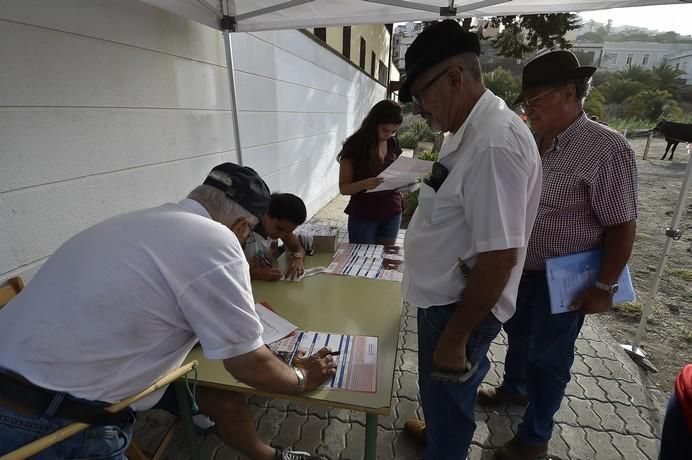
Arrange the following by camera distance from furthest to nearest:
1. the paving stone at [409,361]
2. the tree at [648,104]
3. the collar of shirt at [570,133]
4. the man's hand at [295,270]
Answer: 1. the tree at [648,104]
2. the paving stone at [409,361]
3. the man's hand at [295,270]
4. the collar of shirt at [570,133]

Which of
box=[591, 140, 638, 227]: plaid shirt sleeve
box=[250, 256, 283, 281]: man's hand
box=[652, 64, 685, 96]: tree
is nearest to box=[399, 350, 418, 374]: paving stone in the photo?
box=[250, 256, 283, 281]: man's hand

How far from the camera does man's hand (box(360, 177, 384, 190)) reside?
→ 90.6 inches

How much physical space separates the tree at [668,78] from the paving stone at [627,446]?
37.5 meters

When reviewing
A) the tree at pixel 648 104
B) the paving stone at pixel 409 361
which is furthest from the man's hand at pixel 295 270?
the tree at pixel 648 104

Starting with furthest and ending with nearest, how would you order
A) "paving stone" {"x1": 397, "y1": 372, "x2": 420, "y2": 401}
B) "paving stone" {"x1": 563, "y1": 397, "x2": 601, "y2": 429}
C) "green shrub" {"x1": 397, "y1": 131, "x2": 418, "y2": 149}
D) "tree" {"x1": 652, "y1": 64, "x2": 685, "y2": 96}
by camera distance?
"tree" {"x1": 652, "y1": 64, "x2": 685, "y2": 96} → "green shrub" {"x1": 397, "y1": 131, "x2": 418, "y2": 149} → "paving stone" {"x1": 397, "y1": 372, "x2": 420, "y2": 401} → "paving stone" {"x1": 563, "y1": 397, "x2": 601, "y2": 429}

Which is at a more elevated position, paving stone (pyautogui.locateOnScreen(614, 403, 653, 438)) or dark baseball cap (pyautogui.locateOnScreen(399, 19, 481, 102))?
dark baseball cap (pyautogui.locateOnScreen(399, 19, 481, 102))

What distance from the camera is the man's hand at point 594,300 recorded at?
1434 mm

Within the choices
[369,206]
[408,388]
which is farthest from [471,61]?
[408,388]

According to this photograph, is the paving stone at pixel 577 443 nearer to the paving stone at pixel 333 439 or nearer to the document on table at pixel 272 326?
the paving stone at pixel 333 439

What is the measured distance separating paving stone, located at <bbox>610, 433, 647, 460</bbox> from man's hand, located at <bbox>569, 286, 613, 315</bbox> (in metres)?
0.99

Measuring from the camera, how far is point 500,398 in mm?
2072

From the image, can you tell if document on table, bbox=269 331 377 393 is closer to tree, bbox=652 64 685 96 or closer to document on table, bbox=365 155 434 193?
document on table, bbox=365 155 434 193

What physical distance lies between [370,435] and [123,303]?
34.1 inches

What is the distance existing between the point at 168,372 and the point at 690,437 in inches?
63.8
